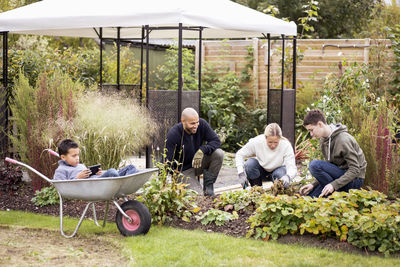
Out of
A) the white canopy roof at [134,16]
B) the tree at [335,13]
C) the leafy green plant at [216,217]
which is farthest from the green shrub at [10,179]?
the tree at [335,13]

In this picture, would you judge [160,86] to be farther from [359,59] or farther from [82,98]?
[82,98]

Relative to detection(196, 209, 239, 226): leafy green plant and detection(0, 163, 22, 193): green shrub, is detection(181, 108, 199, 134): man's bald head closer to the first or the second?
detection(196, 209, 239, 226): leafy green plant

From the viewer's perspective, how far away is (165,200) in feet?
17.7

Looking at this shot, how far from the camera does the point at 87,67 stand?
1208 cm

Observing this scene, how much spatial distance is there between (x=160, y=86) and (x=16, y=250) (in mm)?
8039

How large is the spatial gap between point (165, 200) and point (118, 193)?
0.53 metres

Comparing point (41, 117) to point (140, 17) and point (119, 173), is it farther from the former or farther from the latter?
point (119, 173)

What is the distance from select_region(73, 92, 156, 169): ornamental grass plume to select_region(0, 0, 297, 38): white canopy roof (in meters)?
1.06

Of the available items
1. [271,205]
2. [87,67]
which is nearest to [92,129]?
[271,205]

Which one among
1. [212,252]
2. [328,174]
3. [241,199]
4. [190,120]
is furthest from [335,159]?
[212,252]

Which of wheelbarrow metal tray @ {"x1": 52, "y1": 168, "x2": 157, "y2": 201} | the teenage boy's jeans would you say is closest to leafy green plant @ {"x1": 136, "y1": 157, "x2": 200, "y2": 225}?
wheelbarrow metal tray @ {"x1": 52, "y1": 168, "x2": 157, "y2": 201}

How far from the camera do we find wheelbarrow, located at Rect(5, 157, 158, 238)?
15.8 feet

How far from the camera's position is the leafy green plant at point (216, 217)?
530cm

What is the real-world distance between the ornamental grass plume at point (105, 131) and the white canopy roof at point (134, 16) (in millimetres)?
1060
